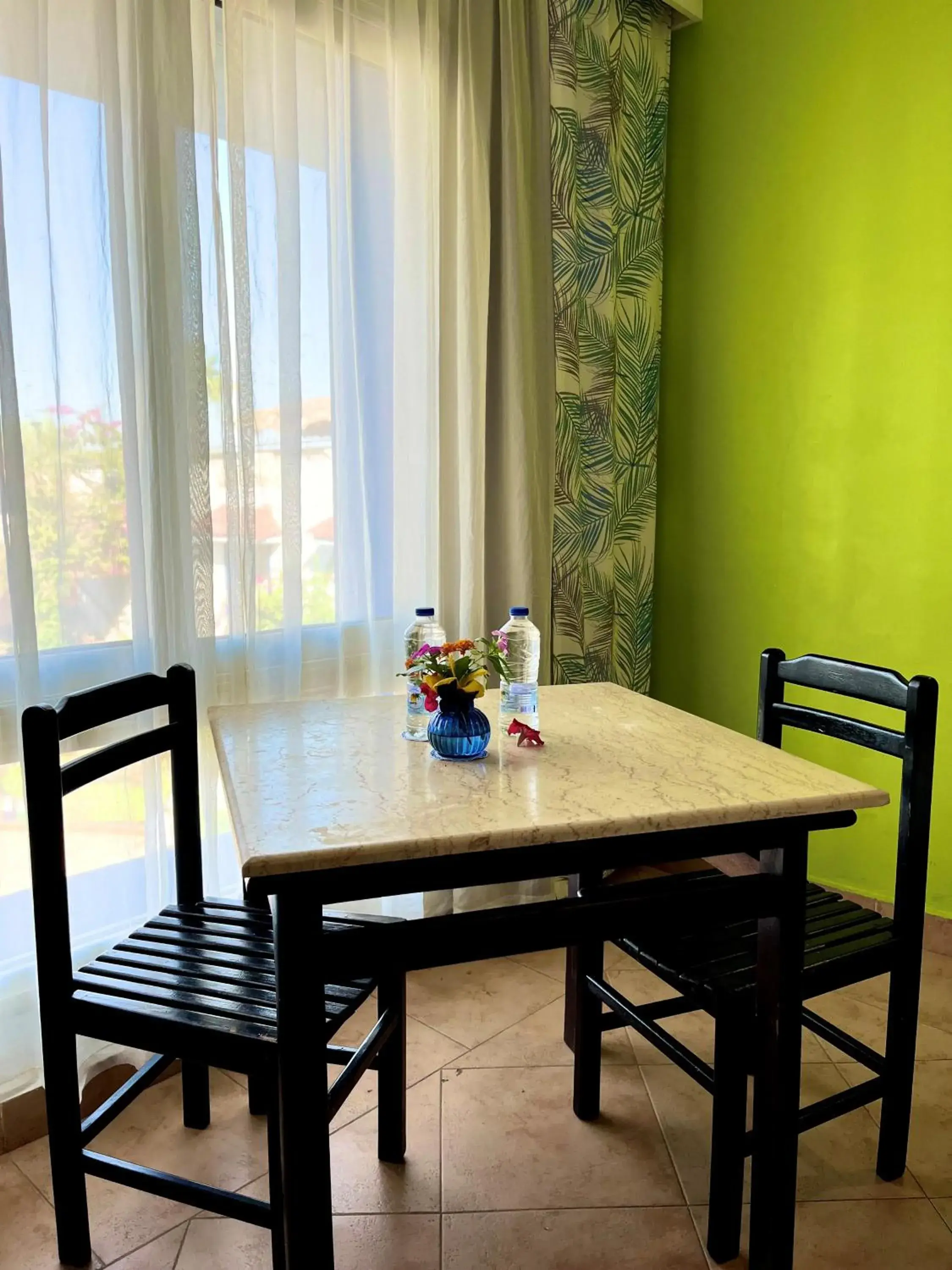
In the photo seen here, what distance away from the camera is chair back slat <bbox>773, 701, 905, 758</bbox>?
1.66m

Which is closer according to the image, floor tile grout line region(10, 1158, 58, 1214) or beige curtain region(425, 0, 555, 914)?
floor tile grout line region(10, 1158, 58, 1214)

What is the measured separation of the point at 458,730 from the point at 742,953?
60 centimetres

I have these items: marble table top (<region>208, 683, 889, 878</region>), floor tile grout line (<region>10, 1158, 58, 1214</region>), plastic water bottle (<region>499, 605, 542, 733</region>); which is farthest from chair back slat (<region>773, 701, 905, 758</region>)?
floor tile grout line (<region>10, 1158, 58, 1214</region>)

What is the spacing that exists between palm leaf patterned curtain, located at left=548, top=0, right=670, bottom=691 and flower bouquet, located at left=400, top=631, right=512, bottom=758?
49.9 inches

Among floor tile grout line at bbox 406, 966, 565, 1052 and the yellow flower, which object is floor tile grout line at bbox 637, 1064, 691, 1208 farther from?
the yellow flower

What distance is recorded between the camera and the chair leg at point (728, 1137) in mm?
1468

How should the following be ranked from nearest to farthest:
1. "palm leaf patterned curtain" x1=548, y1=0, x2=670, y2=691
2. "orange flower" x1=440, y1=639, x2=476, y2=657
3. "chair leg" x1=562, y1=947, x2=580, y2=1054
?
"orange flower" x1=440, y1=639, x2=476, y2=657 < "chair leg" x1=562, y1=947, x2=580, y2=1054 < "palm leaf patterned curtain" x1=548, y1=0, x2=670, y2=691

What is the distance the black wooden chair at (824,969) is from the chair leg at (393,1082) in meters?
0.37

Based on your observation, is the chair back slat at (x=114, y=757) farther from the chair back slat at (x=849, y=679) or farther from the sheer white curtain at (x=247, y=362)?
the chair back slat at (x=849, y=679)

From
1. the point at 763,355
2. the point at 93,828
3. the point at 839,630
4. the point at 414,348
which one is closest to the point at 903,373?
the point at 763,355

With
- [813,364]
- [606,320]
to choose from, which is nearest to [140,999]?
[606,320]

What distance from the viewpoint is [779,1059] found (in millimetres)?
1411

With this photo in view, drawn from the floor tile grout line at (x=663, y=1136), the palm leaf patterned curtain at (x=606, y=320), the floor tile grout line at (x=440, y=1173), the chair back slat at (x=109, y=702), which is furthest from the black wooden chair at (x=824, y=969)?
the palm leaf patterned curtain at (x=606, y=320)

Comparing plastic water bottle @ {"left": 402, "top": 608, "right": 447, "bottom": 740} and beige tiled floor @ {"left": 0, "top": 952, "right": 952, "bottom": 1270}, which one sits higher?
plastic water bottle @ {"left": 402, "top": 608, "right": 447, "bottom": 740}
